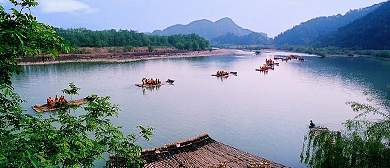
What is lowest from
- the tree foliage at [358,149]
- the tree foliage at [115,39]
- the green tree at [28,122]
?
the tree foliage at [358,149]

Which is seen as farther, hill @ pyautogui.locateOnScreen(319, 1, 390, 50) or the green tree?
hill @ pyautogui.locateOnScreen(319, 1, 390, 50)

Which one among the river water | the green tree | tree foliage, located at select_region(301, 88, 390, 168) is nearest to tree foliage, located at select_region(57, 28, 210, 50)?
the river water

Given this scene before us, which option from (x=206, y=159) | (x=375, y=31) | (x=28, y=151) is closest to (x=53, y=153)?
(x=28, y=151)

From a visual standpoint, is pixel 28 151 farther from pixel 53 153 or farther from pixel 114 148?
pixel 114 148

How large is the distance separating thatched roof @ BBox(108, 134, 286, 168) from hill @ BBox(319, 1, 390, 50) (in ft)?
323

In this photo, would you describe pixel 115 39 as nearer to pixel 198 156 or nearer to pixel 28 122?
pixel 198 156

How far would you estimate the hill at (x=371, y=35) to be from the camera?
93.4m

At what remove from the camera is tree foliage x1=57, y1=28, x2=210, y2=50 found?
3398 inches

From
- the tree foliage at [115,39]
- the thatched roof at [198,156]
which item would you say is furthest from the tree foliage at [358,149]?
the tree foliage at [115,39]

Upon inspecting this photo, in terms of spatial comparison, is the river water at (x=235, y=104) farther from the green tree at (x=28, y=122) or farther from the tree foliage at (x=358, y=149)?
the green tree at (x=28, y=122)

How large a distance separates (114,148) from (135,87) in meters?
28.7

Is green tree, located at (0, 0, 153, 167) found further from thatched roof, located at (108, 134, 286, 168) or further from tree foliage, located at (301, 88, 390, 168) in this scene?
tree foliage, located at (301, 88, 390, 168)

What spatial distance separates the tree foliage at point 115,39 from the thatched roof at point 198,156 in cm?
7605

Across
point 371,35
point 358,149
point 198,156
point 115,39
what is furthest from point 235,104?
point 371,35
